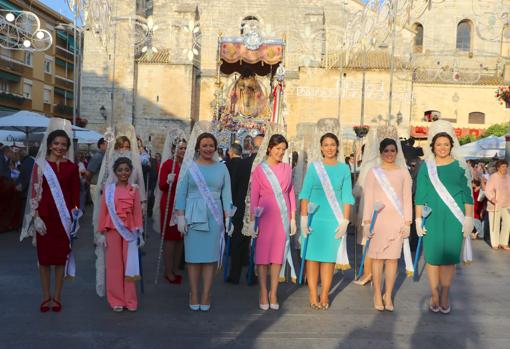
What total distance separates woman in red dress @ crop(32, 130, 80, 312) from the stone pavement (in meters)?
0.33

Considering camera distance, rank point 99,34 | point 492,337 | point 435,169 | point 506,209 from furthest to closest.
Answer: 1. point 99,34
2. point 506,209
3. point 435,169
4. point 492,337

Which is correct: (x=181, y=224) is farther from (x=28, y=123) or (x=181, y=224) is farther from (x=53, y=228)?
(x=28, y=123)

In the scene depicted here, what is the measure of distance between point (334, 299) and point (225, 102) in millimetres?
25284

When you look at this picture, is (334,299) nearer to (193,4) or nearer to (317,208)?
(317,208)

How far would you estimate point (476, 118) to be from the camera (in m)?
34.3

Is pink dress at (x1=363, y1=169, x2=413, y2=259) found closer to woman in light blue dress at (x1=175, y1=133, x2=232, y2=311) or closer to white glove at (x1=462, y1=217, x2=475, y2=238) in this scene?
white glove at (x1=462, y1=217, x2=475, y2=238)

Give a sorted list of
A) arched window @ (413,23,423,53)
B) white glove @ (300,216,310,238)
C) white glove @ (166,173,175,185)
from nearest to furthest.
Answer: white glove @ (300,216,310,238) < white glove @ (166,173,175,185) < arched window @ (413,23,423,53)

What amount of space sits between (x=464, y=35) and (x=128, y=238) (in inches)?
1513

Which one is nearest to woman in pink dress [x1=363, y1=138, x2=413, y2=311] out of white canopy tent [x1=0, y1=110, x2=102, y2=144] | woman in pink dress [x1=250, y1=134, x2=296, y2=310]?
woman in pink dress [x1=250, y1=134, x2=296, y2=310]

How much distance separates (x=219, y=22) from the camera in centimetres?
3356

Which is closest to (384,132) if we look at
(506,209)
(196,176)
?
(196,176)

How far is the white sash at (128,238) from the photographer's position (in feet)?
17.7

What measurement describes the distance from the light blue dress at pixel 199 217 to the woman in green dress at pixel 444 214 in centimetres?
212

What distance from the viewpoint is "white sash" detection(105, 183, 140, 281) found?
213 inches
